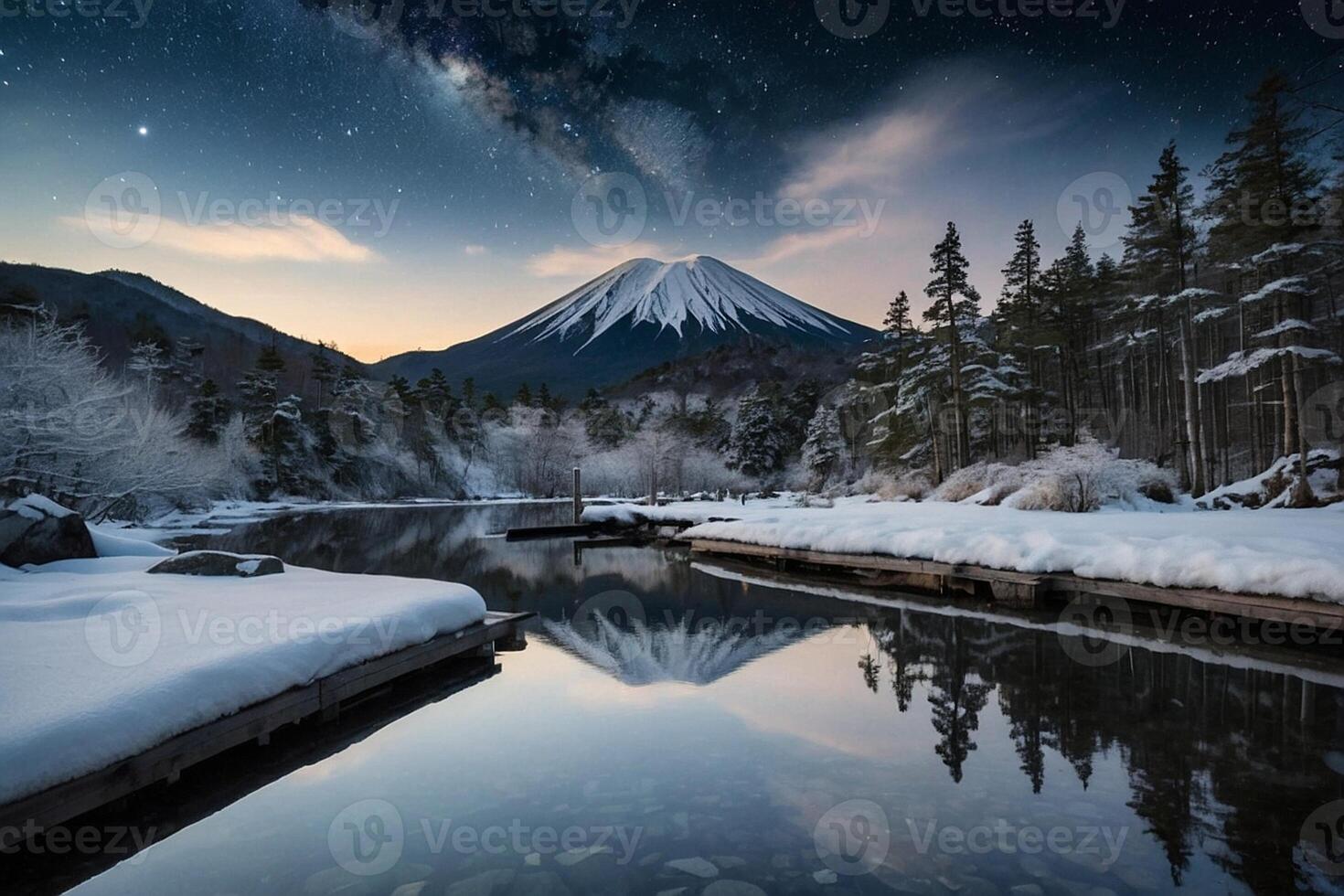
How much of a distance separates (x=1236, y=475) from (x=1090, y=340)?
9.98 metres

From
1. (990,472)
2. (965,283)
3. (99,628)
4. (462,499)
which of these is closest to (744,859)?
(99,628)

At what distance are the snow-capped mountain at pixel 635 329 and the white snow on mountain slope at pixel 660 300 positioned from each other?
232mm

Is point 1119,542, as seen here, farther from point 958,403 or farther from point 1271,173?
point 958,403

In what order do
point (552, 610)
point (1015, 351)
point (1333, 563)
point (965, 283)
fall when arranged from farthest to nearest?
point (1015, 351), point (965, 283), point (552, 610), point (1333, 563)

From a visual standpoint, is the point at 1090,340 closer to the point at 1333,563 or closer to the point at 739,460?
the point at 739,460

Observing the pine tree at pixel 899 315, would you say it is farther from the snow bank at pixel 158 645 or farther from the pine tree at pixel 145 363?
the pine tree at pixel 145 363

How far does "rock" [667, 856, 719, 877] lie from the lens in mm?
3722

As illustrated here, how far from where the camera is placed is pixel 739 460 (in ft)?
174

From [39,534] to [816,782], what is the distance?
11264 millimetres

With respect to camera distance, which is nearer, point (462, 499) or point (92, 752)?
point (92, 752)

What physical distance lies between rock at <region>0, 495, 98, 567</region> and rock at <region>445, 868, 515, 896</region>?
9526 mm

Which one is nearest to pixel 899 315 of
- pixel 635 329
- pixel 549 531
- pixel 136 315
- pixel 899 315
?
pixel 899 315

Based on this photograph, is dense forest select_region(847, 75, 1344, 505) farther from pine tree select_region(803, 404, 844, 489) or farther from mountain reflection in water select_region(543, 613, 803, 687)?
mountain reflection in water select_region(543, 613, 803, 687)

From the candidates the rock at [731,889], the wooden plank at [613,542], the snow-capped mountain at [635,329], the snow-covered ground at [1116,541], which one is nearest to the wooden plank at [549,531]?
the wooden plank at [613,542]
